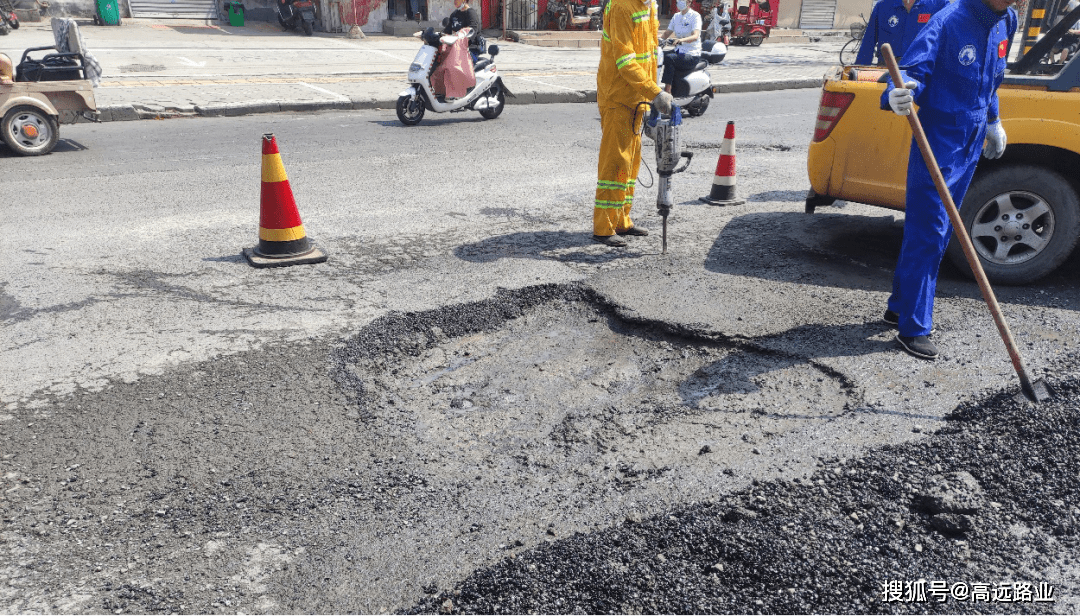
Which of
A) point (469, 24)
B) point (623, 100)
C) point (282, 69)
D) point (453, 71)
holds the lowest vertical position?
point (282, 69)

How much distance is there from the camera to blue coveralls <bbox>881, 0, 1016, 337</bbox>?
4.07 meters

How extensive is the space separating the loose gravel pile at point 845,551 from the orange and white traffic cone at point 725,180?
14.2 feet

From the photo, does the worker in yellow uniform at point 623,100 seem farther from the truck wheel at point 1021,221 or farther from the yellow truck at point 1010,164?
the truck wheel at point 1021,221

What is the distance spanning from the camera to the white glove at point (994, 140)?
4477 millimetres

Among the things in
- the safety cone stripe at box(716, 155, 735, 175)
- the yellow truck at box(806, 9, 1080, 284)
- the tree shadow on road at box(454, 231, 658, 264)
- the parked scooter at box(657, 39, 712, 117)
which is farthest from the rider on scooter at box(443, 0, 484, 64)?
the yellow truck at box(806, 9, 1080, 284)

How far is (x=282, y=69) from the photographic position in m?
16.0

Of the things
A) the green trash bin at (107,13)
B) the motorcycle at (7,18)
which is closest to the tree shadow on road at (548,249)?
the motorcycle at (7,18)

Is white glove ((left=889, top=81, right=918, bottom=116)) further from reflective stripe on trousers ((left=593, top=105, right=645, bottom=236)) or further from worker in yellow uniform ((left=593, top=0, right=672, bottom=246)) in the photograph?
reflective stripe on trousers ((left=593, top=105, right=645, bottom=236))

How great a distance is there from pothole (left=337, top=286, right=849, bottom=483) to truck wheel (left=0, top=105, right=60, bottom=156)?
6125 mm

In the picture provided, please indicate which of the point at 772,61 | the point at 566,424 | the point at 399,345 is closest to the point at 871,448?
the point at 566,424

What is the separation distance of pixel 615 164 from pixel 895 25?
10.4ft

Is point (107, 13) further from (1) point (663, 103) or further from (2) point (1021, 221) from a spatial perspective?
(2) point (1021, 221)

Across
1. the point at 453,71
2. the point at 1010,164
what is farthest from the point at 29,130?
the point at 1010,164

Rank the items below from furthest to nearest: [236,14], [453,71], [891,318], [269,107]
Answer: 1. [236,14]
2. [269,107]
3. [453,71]
4. [891,318]
